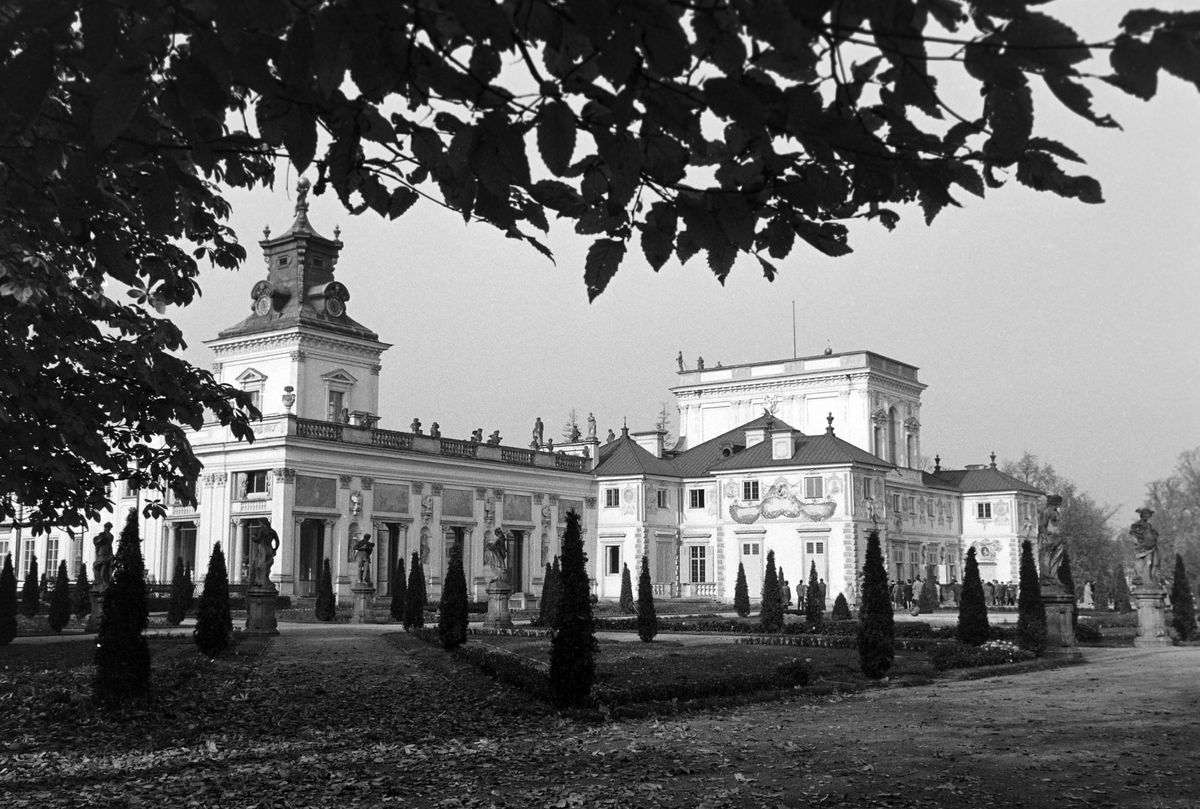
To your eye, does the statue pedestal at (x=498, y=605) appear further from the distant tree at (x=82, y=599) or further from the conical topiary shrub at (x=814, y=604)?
the distant tree at (x=82, y=599)

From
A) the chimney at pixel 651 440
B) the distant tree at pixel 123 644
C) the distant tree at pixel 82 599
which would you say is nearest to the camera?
the distant tree at pixel 123 644

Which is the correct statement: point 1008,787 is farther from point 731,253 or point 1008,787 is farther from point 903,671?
point 903,671

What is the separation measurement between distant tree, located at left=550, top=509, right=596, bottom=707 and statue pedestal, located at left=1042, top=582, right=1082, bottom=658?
12.2 metres

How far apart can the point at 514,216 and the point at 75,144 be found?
2226 mm

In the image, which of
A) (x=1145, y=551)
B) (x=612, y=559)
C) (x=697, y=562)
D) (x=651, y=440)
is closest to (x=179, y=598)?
(x=1145, y=551)

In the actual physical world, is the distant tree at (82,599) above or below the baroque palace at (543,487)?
below

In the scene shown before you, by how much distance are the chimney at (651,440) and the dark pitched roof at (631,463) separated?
5.95 m

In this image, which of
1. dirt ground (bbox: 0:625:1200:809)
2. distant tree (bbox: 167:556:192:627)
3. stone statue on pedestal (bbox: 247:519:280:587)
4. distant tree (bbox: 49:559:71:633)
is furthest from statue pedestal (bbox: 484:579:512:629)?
dirt ground (bbox: 0:625:1200:809)

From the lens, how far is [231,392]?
11.7 m

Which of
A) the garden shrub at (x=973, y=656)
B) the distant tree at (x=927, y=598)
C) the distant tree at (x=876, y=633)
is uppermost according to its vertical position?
the distant tree at (x=876, y=633)

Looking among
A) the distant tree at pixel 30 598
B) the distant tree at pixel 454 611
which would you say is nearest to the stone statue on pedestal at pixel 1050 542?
the distant tree at pixel 454 611

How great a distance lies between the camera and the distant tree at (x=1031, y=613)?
22297mm

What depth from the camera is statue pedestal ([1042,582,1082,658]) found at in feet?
73.2

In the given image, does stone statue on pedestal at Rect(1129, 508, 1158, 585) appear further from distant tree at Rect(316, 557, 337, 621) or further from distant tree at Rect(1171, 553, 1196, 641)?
distant tree at Rect(316, 557, 337, 621)
